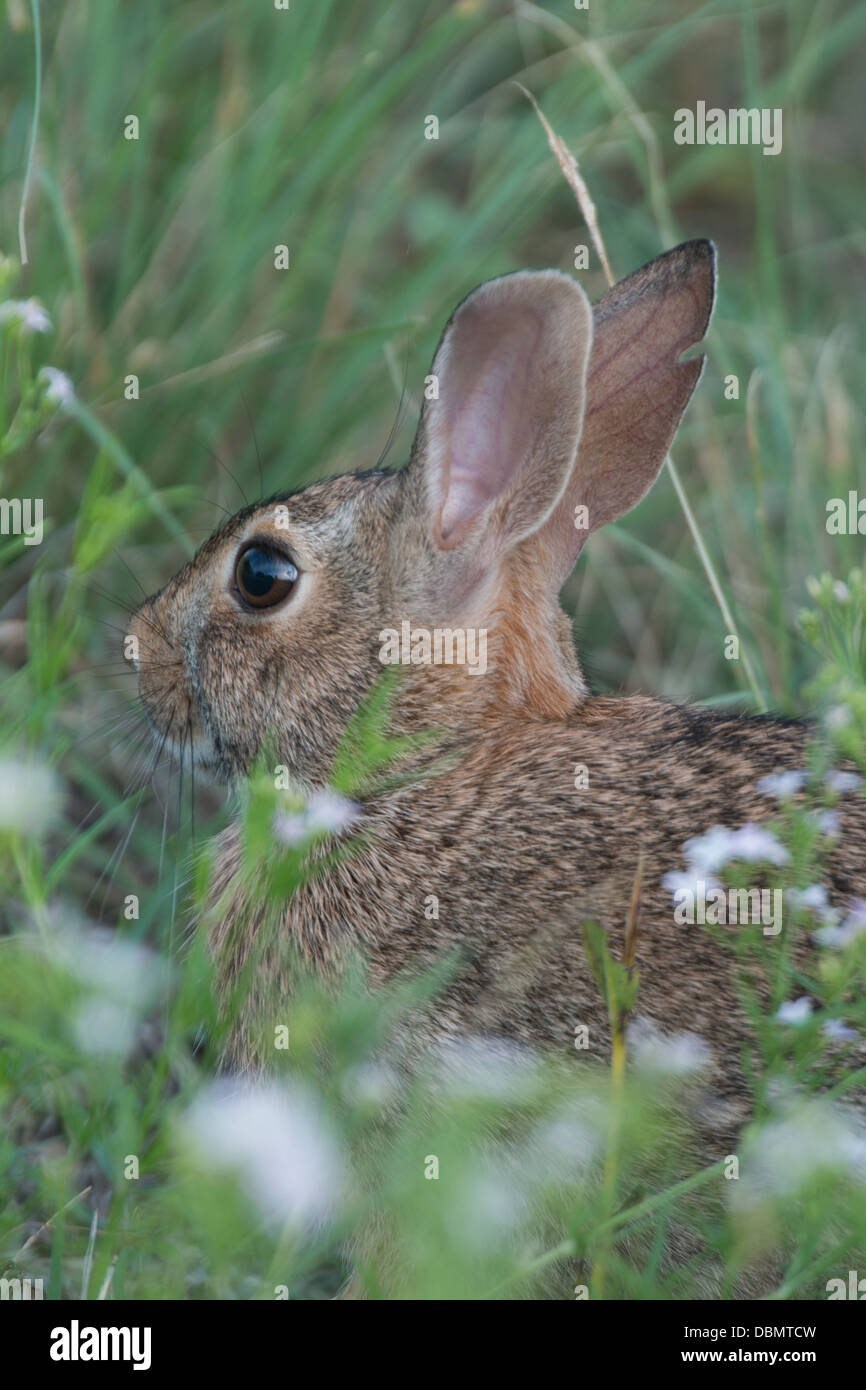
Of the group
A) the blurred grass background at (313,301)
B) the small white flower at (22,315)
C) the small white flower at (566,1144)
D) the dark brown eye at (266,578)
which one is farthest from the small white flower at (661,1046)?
the small white flower at (22,315)

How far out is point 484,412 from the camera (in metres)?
3.91

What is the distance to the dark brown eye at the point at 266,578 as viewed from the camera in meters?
4.00

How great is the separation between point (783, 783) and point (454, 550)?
3.36 feet

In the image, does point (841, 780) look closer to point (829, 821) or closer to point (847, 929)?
point (829, 821)

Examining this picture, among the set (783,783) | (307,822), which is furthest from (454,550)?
(307,822)

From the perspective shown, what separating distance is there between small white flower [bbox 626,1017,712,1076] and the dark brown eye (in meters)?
1.36

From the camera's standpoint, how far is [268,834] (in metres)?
2.78

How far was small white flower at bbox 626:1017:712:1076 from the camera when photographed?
10.0 feet

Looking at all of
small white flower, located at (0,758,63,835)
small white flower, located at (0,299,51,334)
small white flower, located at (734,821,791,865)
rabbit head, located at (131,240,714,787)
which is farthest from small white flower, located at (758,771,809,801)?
small white flower, located at (0,299,51,334)

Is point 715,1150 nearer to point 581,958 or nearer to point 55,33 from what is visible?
point 581,958

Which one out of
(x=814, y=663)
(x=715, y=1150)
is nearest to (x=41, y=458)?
(x=814, y=663)

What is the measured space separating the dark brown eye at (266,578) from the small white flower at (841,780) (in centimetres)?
129

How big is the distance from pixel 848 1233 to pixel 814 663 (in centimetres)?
236

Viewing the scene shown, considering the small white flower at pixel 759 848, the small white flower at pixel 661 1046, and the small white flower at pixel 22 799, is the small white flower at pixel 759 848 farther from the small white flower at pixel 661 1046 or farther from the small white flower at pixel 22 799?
the small white flower at pixel 22 799
